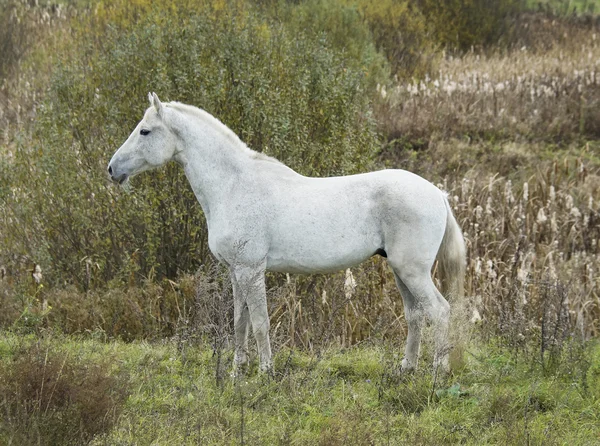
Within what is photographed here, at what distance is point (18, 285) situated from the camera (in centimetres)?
887

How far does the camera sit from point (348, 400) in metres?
5.86

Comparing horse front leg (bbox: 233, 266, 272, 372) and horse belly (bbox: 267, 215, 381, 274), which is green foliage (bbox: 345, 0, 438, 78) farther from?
horse front leg (bbox: 233, 266, 272, 372)

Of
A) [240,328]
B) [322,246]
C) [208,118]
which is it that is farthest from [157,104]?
[240,328]

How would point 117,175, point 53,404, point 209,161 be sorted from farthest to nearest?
point 209,161 < point 117,175 < point 53,404

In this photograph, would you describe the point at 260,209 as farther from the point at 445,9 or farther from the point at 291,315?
Answer: the point at 445,9

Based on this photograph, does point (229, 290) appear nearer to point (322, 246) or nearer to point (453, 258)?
point (322, 246)

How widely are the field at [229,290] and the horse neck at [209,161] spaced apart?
2.19 feet

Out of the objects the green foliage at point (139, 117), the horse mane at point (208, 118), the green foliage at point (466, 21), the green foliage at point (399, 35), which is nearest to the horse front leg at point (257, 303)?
the horse mane at point (208, 118)

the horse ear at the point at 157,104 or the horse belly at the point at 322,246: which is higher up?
the horse ear at the point at 157,104

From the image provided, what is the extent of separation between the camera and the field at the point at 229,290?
5242 mm

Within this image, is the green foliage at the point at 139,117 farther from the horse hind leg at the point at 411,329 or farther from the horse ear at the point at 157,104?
the horse hind leg at the point at 411,329

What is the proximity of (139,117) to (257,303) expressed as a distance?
3298 millimetres

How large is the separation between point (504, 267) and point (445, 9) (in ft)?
47.8

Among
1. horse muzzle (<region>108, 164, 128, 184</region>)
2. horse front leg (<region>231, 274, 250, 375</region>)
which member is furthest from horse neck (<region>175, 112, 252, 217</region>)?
horse front leg (<region>231, 274, 250, 375</region>)
